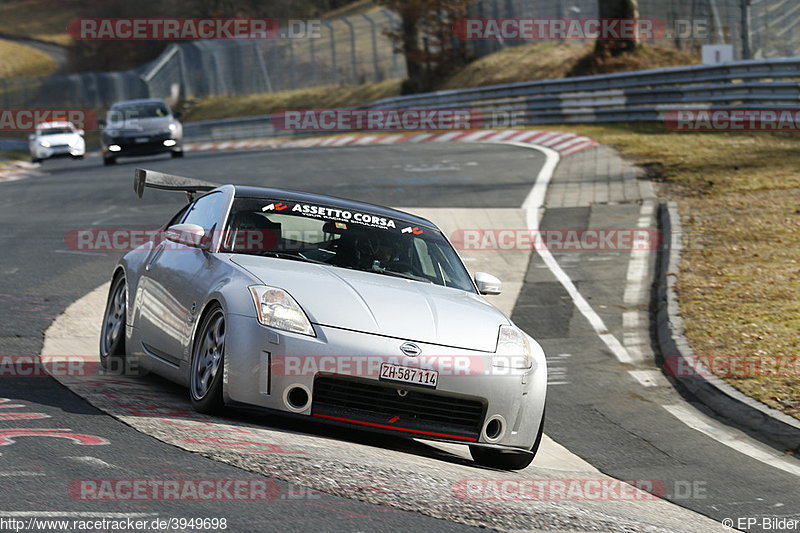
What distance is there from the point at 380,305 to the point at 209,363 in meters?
1.05

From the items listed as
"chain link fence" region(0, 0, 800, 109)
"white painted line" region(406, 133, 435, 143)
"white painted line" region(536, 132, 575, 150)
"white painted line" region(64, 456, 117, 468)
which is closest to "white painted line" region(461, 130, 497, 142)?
"white painted line" region(406, 133, 435, 143)

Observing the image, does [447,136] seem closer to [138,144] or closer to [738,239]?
[138,144]

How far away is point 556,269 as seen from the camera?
15.0 metres

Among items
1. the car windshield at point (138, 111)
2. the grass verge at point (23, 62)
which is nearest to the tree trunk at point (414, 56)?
the car windshield at point (138, 111)

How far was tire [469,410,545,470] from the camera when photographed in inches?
284

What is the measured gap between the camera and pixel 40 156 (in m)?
39.9

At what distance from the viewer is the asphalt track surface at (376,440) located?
209 inches

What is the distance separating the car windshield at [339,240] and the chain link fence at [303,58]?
94.5 ft

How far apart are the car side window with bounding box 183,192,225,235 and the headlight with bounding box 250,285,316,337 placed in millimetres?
1303

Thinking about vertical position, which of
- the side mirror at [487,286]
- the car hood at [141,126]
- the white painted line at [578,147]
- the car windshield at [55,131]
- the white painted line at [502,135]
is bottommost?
the white painted line at [578,147]

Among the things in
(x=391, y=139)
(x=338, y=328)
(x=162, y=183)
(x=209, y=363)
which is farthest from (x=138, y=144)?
(x=338, y=328)

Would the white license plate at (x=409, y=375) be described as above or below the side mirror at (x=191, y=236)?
below

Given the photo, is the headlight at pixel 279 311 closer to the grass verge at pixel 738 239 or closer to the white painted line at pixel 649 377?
the grass verge at pixel 738 239

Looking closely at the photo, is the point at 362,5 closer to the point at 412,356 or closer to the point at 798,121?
the point at 798,121
